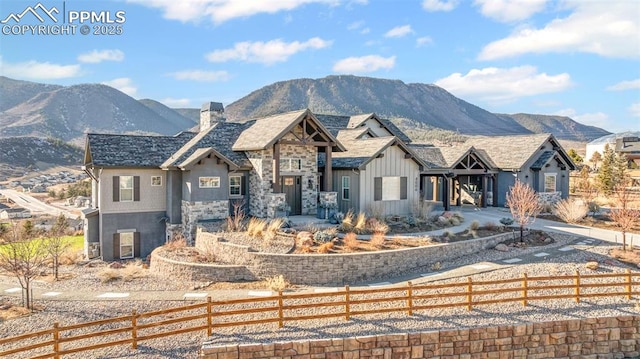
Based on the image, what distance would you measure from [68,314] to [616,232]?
24883 millimetres

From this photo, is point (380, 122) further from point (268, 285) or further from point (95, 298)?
point (95, 298)

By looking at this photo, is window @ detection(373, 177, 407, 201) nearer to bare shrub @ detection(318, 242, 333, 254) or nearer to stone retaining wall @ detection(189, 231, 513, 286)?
stone retaining wall @ detection(189, 231, 513, 286)

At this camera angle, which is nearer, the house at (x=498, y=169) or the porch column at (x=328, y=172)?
the porch column at (x=328, y=172)

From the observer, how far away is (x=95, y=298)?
49.7 ft

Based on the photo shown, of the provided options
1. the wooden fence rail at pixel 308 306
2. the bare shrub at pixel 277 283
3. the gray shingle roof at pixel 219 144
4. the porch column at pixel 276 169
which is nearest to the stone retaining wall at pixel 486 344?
the wooden fence rail at pixel 308 306

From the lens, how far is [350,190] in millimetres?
24812

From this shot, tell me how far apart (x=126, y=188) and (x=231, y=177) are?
552 centimetres

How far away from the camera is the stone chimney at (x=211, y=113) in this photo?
28.6m

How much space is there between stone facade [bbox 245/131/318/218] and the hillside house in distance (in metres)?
0.06

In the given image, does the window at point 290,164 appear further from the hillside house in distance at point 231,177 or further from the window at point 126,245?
the window at point 126,245

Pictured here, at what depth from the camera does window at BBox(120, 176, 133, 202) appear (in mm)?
23062

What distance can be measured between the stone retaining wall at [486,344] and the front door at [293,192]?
44.0 feet

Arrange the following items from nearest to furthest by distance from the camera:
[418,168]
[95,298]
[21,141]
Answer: [95,298], [418,168], [21,141]

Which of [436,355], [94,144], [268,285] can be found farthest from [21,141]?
[436,355]
